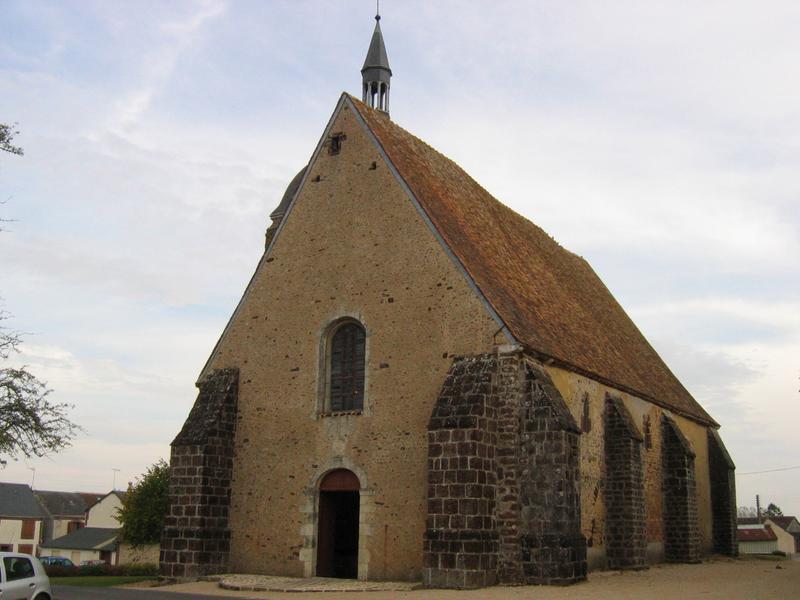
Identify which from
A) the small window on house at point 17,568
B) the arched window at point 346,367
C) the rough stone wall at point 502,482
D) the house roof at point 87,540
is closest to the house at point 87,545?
the house roof at point 87,540

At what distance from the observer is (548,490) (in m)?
15.6

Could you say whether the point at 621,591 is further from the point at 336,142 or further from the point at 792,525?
the point at 792,525

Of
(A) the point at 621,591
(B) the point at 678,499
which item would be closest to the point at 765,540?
(B) the point at 678,499

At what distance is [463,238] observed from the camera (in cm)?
1906

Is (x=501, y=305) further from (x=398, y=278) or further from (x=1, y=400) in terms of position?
(x=1, y=400)

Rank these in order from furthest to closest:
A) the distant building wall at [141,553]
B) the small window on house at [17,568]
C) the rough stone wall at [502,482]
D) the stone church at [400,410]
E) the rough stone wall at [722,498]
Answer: the distant building wall at [141,553], the rough stone wall at [722,498], the stone church at [400,410], the rough stone wall at [502,482], the small window on house at [17,568]

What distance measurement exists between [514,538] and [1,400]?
1074 centimetres

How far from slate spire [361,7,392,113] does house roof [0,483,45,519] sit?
50705 mm

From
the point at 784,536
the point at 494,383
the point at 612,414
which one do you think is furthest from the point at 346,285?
the point at 784,536

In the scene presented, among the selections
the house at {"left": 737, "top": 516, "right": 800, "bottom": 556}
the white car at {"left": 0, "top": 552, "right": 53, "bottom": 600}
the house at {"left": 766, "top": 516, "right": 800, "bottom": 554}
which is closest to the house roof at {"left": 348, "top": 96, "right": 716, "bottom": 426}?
the white car at {"left": 0, "top": 552, "right": 53, "bottom": 600}

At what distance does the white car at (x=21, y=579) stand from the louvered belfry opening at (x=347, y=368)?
719 cm

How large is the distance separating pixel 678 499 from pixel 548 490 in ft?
34.4

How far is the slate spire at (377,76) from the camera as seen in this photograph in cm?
2650

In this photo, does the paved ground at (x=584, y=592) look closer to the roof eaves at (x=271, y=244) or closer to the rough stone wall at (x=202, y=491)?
the rough stone wall at (x=202, y=491)
